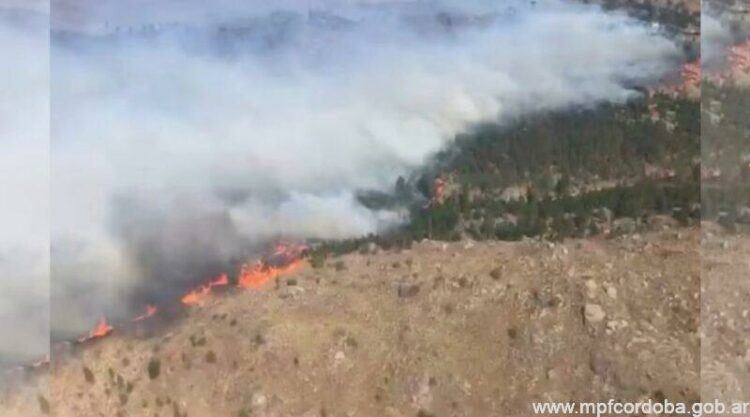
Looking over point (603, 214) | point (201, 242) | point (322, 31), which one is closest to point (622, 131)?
point (603, 214)

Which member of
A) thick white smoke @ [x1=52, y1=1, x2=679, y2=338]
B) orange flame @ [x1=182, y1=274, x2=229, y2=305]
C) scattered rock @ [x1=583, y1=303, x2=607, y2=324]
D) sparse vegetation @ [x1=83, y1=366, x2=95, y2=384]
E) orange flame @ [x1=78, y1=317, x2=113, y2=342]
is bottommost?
sparse vegetation @ [x1=83, y1=366, x2=95, y2=384]

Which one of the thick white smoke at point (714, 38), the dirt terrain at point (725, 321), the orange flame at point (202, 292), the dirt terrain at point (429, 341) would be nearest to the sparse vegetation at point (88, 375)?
the dirt terrain at point (429, 341)

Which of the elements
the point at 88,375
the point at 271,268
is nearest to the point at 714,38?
the point at 271,268

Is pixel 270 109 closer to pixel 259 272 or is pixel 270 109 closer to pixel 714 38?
pixel 259 272

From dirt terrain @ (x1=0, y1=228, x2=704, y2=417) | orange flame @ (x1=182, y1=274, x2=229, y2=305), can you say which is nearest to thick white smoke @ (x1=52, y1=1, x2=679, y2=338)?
orange flame @ (x1=182, y1=274, x2=229, y2=305)

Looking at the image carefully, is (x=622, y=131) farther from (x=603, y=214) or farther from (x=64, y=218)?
(x=64, y=218)

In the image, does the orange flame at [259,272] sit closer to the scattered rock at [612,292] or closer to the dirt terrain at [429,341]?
the dirt terrain at [429,341]

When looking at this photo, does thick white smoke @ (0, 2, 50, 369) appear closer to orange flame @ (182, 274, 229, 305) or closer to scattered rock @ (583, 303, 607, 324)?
orange flame @ (182, 274, 229, 305)
